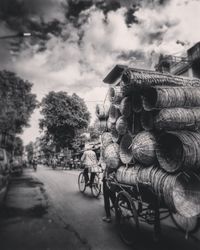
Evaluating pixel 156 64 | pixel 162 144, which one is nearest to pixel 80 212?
pixel 162 144

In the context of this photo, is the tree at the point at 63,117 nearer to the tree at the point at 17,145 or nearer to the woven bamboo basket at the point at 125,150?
the tree at the point at 17,145

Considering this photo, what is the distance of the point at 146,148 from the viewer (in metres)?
4.13

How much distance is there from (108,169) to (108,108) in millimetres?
1652

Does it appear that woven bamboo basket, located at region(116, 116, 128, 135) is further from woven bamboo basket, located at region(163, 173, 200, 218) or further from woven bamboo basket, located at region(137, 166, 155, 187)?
woven bamboo basket, located at region(163, 173, 200, 218)

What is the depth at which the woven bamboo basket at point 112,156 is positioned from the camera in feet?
17.5

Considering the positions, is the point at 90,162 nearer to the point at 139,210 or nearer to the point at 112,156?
the point at 112,156

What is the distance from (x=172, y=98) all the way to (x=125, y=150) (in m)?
1.58

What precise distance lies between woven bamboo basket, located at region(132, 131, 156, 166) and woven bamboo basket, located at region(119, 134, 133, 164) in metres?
0.64

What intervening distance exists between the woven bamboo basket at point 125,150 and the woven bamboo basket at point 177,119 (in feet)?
3.41

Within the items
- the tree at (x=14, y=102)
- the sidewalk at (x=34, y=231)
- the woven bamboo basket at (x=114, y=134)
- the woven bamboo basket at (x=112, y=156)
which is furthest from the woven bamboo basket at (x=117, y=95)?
the tree at (x=14, y=102)

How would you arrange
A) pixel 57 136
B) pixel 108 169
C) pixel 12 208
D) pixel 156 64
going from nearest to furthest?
1. pixel 108 169
2. pixel 12 208
3. pixel 156 64
4. pixel 57 136

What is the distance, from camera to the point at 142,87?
4.57 meters

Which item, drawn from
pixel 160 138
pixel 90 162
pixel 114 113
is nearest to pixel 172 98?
pixel 160 138

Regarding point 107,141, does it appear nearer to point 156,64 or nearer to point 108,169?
point 108,169
